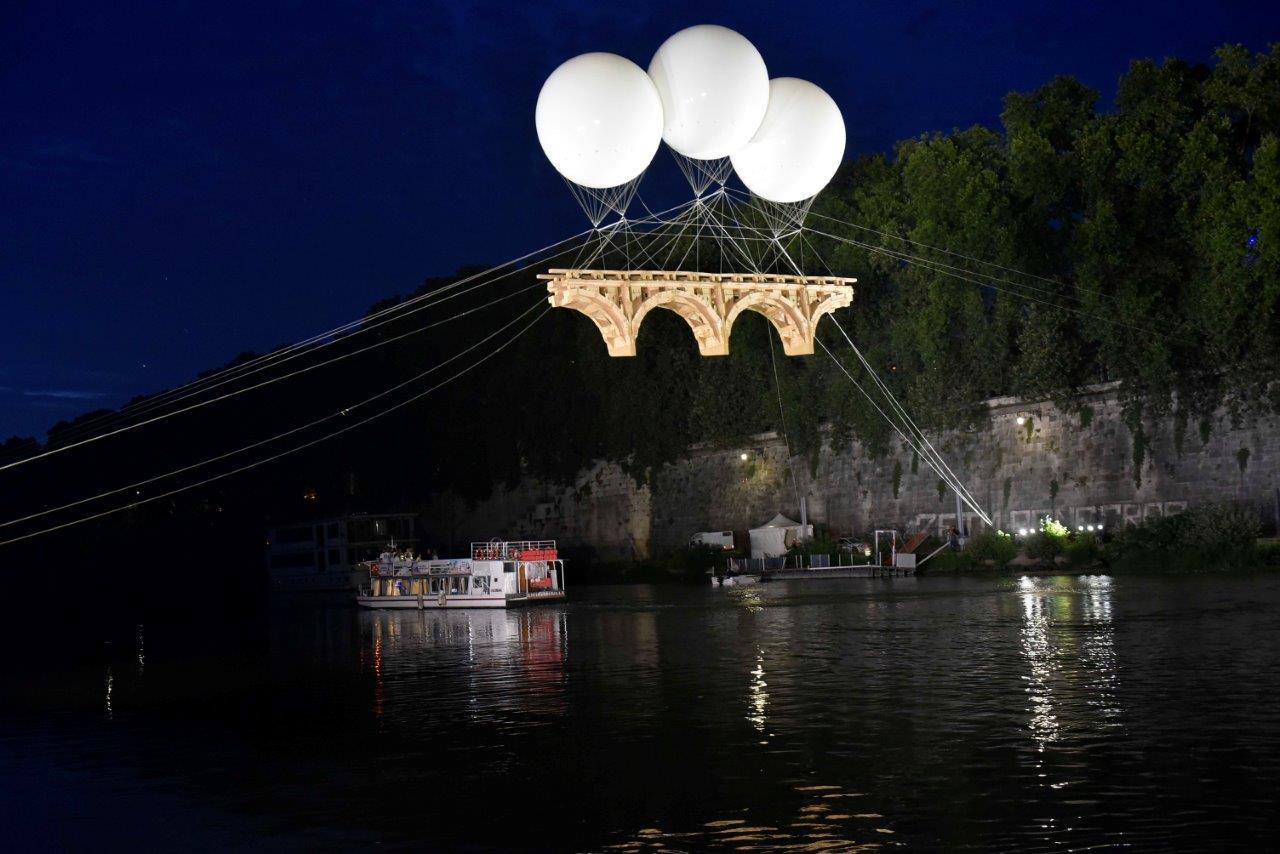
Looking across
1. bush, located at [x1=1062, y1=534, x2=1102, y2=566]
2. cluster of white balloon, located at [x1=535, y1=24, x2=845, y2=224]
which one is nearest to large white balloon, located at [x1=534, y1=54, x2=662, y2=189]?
cluster of white balloon, located at [x1=535, y1=24, x2=845, y2=224]

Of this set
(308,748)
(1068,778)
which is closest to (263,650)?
(308,748)

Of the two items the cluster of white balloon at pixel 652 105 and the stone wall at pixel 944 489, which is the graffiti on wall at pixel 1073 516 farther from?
the cluster of white balloon at pixel 652 105

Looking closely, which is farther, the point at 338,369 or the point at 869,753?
the point at 338,369

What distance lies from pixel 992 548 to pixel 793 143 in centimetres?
2669

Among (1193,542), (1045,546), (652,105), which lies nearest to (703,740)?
(652,105)

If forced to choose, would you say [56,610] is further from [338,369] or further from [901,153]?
[901,153]

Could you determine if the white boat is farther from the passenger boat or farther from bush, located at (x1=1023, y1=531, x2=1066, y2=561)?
bush, located at (x1=1023, y1=531, x2=1066, y2=561)

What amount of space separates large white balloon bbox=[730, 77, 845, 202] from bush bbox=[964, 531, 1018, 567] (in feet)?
83.5

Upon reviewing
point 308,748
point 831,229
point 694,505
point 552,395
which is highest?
point 831,229

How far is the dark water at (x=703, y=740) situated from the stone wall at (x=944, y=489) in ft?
34.4

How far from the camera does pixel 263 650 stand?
29141mm

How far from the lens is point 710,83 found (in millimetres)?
15000

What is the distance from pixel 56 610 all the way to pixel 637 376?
2400cm

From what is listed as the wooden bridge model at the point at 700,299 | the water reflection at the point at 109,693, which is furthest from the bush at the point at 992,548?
the water reflection at the point at 109,693
